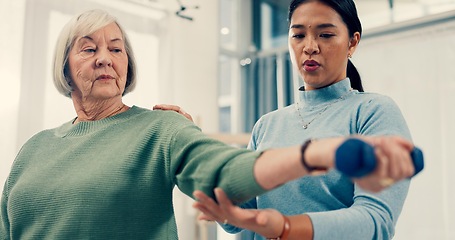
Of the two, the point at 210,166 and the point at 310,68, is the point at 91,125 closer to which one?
the point at 210,166

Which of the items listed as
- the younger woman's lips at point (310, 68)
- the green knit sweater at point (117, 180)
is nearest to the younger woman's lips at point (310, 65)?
the younger woman's lips at point (310, 68)

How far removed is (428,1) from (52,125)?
2.54 metres

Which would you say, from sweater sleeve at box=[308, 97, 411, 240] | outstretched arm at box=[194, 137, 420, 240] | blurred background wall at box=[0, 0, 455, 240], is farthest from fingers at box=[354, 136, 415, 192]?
blurred background wall at box=[0, 0, 455, 240]

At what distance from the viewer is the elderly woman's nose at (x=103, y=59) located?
1.15 meters

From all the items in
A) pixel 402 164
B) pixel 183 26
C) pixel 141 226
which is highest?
pixel 183 26

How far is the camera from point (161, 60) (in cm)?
338

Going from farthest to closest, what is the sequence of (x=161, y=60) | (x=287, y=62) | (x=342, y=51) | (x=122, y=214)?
(x=287, y=62)
(x=161, y=60)
(x=342, y=51)
(x=122, y=214)

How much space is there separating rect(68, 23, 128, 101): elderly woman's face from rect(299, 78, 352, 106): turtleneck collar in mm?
481

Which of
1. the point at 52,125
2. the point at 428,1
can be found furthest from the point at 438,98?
the point at 52,125

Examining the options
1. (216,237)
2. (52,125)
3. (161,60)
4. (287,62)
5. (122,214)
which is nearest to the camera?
(122,214)

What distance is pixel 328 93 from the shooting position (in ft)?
3.96

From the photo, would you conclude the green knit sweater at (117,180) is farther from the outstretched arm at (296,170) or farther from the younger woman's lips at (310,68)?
the younger woman's lips at (310,68)

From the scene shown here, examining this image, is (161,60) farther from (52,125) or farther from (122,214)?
(122,214)

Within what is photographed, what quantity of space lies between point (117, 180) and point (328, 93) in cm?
56
